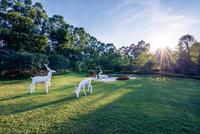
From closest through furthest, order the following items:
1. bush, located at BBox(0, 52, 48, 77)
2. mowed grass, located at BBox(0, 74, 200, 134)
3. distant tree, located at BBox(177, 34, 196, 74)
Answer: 1. mowed grass, located at BBox(0, 74, 200, 134)
2. bush, located at BBox(0, 52, 48, 77)
3. distant tree, located at BBox(177, 34, 196, 74)

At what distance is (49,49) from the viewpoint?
3247 cm

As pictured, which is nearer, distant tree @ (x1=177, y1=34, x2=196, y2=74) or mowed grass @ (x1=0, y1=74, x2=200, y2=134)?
mowed grass @ (x1=0, y1=74, x2=200, y2=134)

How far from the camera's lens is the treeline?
18406 millimetres

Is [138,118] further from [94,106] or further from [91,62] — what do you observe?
[91,62]

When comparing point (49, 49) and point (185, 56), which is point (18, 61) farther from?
point (185, 56)

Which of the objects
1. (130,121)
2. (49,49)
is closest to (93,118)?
(130,121)

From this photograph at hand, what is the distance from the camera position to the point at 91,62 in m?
41.7

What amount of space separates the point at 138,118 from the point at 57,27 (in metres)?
29.1

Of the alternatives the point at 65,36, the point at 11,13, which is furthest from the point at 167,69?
the point at 11,13

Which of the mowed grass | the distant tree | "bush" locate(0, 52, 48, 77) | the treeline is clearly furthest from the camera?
the distant tree

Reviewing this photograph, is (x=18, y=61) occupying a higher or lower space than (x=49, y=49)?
lower

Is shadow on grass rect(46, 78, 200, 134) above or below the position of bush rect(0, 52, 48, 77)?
below

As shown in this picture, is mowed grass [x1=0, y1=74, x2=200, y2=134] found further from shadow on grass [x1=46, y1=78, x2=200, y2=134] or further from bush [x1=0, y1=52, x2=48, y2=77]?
→ bush [x1=0, y1=52, x2=48, y2=77]

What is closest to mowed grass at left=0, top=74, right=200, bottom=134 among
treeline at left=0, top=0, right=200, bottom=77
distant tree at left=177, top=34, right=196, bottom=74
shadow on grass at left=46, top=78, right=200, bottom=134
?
Answer: shadow on grass at left=46, top=78, right=200, bottom=134
